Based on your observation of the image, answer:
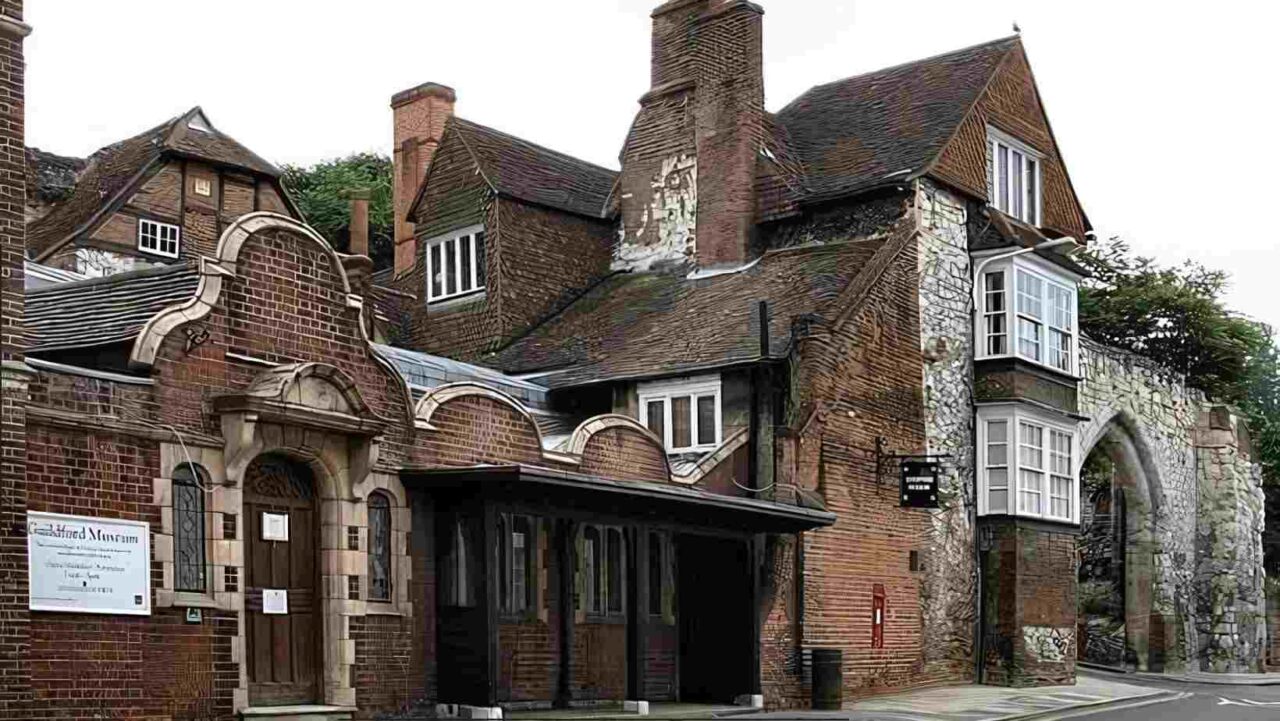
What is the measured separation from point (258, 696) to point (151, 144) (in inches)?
775

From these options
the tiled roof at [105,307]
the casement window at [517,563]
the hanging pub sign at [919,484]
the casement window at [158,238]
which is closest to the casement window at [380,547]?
the casement window at [517,563]

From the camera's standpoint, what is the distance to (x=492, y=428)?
21.7 meters

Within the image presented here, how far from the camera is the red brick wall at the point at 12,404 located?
1449 centimetres

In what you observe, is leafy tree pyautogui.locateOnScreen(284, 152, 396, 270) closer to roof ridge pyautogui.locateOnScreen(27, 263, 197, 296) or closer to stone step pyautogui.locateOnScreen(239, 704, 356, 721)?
roof ridge pyautogui.locateOnScreen(27, 263, 197, 296)

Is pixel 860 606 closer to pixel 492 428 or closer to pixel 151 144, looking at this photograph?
pixel 492 428

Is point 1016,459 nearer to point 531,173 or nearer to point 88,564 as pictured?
point 531,173

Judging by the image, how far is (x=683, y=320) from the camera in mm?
29047

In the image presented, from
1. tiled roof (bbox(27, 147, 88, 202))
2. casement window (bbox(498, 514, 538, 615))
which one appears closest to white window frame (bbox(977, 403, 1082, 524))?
casement window (bbox(498, 514, 538, 615))

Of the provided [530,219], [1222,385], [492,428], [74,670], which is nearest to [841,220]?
[530,219]

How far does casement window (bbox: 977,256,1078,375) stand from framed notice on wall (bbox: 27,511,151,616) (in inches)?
712

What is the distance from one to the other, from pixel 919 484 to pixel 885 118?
291 inches

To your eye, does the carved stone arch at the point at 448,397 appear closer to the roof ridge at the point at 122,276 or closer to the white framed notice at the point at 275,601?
the white framed notice at the point at 275,601

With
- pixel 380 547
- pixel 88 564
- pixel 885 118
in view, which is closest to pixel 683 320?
pixel 885 118

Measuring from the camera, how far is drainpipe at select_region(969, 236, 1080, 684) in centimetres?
Answer: 3055
